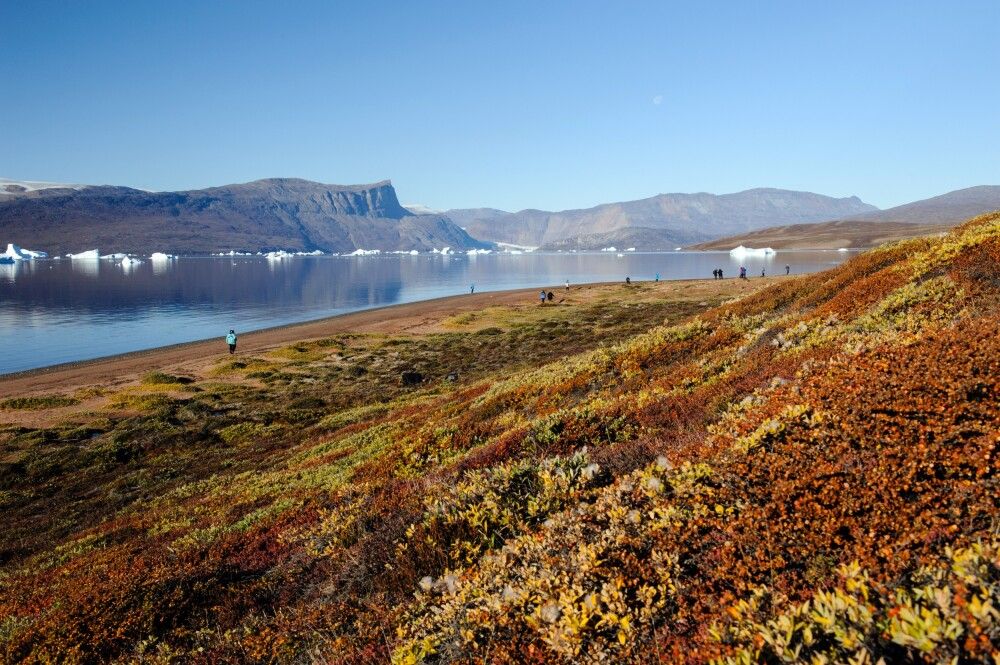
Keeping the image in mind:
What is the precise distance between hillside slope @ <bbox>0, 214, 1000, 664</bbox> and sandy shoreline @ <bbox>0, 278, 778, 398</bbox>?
33181mm

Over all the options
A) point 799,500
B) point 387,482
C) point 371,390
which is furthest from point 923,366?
point 371,390

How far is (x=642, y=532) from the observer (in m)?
5.83

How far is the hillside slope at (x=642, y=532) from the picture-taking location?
4430 mm

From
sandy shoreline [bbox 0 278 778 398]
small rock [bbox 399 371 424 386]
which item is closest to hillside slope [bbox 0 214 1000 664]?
small rock [bbox 399 371 424 386]

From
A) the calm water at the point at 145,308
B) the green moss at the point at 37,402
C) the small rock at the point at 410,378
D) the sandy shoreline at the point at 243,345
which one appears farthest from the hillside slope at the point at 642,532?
the calm water at the point at 145,308

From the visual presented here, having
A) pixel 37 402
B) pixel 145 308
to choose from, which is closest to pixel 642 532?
pixel 37 402

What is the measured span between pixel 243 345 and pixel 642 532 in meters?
61.6

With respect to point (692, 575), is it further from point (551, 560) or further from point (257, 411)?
point (257, 411)

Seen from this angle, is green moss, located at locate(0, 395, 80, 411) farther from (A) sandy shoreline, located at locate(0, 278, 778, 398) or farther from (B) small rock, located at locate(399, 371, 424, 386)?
(B) small rock, located at locate(399, 371, 424, 386)

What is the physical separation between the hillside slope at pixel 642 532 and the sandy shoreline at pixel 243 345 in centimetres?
3318

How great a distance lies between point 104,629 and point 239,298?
122356mm

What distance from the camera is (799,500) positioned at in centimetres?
554

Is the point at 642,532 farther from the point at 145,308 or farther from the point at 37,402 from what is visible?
the point at 145,308

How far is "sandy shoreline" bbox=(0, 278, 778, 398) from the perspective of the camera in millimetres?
45781
